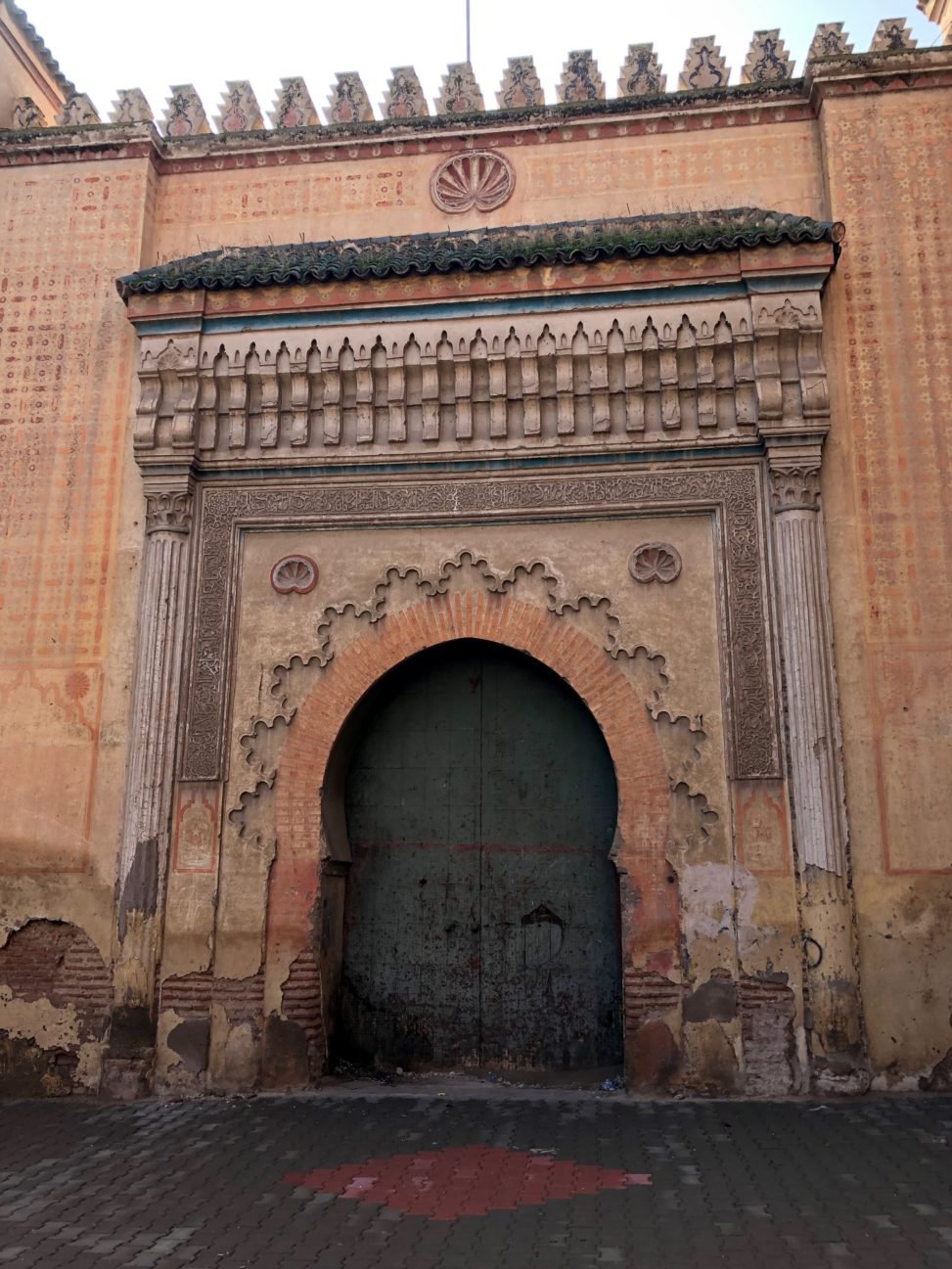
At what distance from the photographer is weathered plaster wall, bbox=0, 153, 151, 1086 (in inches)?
255

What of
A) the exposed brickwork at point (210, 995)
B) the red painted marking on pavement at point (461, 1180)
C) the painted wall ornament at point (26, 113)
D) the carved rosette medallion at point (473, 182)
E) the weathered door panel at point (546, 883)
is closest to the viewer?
the red painted marking on pavement at point (461, 1180)

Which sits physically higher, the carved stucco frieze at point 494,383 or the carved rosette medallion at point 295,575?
the carved stucco frieze at point 494,383

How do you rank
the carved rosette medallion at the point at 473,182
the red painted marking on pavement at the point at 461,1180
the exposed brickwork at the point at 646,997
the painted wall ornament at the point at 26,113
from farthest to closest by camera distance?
the painted wall ornament at the point at 26,113
the carved rosette medallion at the point at 473,182
the exposed brickwork at the point at 646,997
the red painted marking on pavement at the point at 461,1180

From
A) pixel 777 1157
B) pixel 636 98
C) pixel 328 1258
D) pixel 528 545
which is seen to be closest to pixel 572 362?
pixel 528 545

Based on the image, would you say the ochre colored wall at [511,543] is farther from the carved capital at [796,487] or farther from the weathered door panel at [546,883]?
the weathered door panel at [546,883]

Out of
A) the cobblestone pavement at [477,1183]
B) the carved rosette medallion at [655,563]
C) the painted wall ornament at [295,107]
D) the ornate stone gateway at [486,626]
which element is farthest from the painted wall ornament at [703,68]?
the cobblestone pavement at [477,1183]

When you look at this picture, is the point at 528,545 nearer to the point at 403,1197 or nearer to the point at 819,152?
the point at 819,152

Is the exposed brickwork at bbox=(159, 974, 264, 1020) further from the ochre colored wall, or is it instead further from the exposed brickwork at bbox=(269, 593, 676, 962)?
the exposed brickwork at bbox=(269, 593, 676, 962)

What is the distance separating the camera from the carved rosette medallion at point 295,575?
6762 millimetres

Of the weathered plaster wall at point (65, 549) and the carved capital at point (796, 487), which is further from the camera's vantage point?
the weathered plaster wall at point (65, 549)

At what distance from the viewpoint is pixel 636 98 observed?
722 cm

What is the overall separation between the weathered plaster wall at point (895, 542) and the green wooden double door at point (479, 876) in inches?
61.1

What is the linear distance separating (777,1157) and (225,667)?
4.10 metres

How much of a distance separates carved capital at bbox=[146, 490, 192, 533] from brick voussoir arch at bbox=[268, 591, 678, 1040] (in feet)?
4.54
